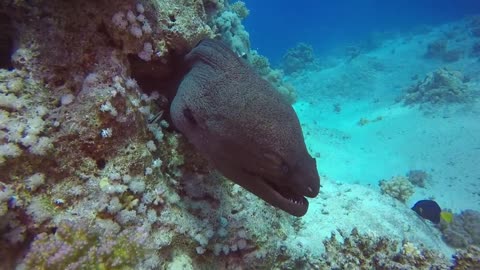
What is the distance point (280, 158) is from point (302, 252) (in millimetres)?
1741

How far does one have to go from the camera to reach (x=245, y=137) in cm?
278

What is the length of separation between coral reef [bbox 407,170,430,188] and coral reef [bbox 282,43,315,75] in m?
15.7

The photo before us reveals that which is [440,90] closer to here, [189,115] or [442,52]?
[442,52]

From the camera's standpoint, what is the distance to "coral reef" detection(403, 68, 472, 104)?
12.9 m

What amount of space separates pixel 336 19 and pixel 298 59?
3795 cm

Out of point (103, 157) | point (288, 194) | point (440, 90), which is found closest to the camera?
point (103, 157)

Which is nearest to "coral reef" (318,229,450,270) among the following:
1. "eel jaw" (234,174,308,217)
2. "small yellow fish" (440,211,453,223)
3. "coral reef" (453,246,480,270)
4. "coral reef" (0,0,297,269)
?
"coral reef" (453,246,480,270)

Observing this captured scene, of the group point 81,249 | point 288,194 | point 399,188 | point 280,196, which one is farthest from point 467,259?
point 399,188

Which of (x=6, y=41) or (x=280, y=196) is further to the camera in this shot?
(x=6, y=41)

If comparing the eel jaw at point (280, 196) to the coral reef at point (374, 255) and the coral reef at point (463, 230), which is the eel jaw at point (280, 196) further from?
the coral reef at point (463, 230)

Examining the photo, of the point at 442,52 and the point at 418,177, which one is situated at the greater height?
the point at 442,52

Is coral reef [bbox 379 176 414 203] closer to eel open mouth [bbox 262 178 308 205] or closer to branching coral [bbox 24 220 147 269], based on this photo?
eel open mouth [bbox 262 178 308 205]

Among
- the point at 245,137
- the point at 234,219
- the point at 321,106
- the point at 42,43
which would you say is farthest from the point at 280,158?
the point at 321,106

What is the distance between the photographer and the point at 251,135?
9.08 ft
